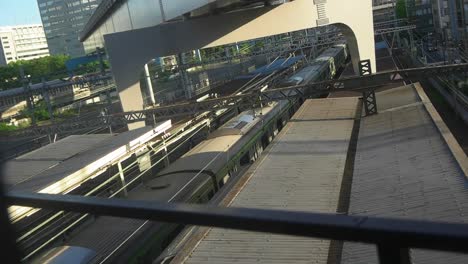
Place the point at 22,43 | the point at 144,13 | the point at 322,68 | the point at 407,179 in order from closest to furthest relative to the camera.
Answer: the point at 407,179, the point at 144,13, the point at 322,68, the point at 22,43

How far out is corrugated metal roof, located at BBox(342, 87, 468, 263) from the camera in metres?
5.84

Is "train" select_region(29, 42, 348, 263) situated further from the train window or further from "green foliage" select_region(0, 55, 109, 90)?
"green foliage" select_region(0, 55, 109, 90)

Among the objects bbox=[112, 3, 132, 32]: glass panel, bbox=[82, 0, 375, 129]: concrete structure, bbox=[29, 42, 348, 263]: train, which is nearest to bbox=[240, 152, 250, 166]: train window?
bbox=[29, 42, 348, 263]: train

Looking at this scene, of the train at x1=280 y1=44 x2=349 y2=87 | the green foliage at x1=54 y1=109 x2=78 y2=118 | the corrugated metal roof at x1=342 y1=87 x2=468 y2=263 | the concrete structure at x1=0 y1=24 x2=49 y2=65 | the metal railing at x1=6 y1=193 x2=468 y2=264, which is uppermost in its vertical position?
the concrete structure at x1=0 y1=24 x2=49 y2=65

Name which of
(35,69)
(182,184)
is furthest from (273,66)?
(182,184)

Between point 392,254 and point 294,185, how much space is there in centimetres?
737

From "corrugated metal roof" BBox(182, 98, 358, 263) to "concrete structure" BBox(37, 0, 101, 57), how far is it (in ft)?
45.5

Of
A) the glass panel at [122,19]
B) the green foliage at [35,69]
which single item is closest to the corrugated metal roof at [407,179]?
the glass panel at [122,19]

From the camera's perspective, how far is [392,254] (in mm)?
703

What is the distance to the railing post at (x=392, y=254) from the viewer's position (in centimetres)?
70

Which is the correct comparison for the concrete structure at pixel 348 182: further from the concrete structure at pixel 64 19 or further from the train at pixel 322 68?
the concrete structure at pixel 64 19

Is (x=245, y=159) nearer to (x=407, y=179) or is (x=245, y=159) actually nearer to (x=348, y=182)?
(x=348, y=182)

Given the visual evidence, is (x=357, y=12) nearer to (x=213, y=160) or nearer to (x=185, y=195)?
(x=213, y=160)

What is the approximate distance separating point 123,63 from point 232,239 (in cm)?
864
